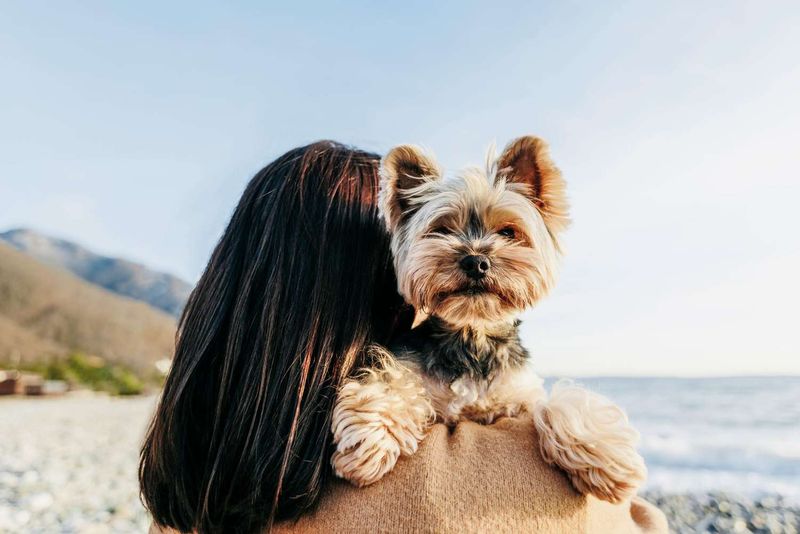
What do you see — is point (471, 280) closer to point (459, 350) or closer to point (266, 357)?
point (459, 350)

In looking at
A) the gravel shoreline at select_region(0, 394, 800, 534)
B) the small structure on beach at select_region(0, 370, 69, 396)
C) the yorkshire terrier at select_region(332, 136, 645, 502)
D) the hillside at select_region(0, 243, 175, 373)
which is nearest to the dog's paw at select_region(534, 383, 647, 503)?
the yorkshire terrier at select_region(332, 136, 645, 502)

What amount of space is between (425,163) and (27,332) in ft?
254

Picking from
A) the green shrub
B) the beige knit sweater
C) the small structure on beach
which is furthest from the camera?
the green shrub

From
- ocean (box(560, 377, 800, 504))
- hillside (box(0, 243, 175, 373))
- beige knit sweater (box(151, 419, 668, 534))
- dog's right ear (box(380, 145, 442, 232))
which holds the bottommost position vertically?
hillside (box(0, 243, 175, 373))

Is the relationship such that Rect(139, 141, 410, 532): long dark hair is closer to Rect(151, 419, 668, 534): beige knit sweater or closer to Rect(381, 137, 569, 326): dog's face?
Rect(151, 419, 668, 534): beige knit sweater

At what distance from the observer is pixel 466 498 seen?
210 centimetres

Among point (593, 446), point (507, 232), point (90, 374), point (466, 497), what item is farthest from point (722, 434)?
point (90, 374)

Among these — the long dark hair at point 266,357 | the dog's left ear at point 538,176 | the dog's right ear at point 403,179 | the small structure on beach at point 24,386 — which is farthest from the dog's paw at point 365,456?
the small structure on beach at point 24,386

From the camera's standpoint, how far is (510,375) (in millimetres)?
3414

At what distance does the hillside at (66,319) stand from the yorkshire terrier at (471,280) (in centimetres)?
6276

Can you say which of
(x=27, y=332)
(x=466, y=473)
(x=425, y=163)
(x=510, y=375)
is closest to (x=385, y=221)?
(x=425, y=163)

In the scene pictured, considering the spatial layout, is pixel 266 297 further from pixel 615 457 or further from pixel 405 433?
pixel 615 457

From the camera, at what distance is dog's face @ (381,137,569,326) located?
3322 millimetres

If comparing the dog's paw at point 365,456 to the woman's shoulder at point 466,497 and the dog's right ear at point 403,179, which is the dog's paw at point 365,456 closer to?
the woman's shoulder at point 466,497
